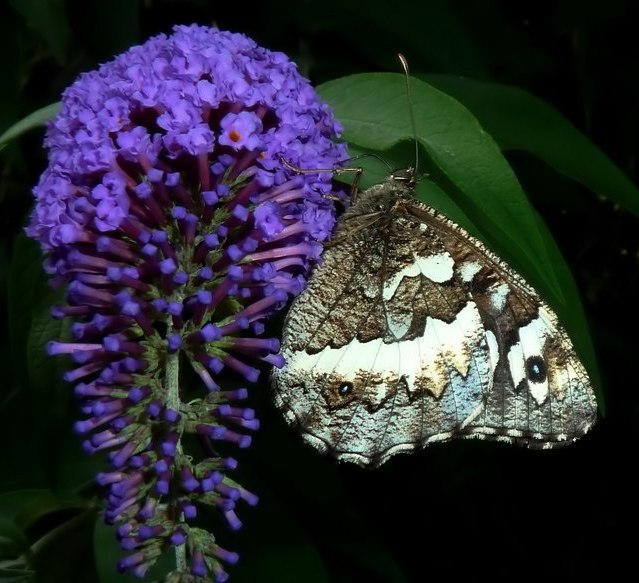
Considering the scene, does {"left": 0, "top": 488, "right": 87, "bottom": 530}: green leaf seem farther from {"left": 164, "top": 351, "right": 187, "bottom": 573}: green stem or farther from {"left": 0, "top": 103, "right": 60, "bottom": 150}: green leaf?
{"left": 0, "top": 103, "right": 60, "bottom": 150}: green leaf

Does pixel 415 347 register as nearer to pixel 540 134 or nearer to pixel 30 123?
pixel 540 134

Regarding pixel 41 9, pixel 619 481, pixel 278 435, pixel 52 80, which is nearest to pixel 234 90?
pixel 41 9

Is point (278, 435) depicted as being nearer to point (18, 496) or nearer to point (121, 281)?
point (18, 496)

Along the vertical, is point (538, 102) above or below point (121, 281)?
above

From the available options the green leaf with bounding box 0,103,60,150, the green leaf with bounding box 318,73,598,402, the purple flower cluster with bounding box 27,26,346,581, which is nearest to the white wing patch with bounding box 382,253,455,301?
the green leaf with bounding box 318,73,598,402

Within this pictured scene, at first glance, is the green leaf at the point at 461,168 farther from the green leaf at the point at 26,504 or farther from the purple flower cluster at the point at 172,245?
the green leaf at the point at 26,504

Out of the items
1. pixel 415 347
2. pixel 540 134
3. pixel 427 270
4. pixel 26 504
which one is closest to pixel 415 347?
pixel 415 347

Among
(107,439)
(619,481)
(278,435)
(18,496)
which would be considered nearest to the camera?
(107,439)

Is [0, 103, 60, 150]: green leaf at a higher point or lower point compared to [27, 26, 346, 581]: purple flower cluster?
higher
